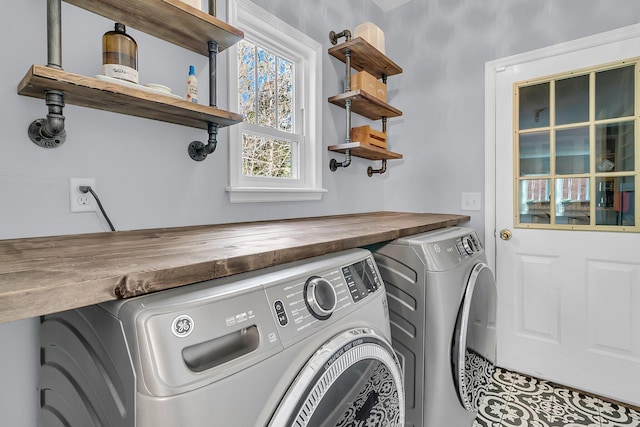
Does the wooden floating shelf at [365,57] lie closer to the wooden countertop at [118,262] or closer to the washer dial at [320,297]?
the wooden countertop at [118,262]

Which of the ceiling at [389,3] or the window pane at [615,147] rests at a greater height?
the ceiling at [389,3]

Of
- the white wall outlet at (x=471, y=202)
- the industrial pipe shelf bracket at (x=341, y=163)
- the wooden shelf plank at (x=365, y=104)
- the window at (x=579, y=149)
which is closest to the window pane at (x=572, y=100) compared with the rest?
the window at (x=579, y=149)

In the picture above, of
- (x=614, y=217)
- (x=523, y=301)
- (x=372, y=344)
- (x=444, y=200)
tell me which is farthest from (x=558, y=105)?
(x=372, y=344)

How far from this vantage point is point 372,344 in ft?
2.67

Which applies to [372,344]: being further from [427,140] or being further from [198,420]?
[427,140]

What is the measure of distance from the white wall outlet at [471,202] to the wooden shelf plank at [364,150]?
0.55 metres

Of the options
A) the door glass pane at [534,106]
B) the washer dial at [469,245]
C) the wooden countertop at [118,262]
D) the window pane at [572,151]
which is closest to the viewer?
the wooden countertop at [118,262]

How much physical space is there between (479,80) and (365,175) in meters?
1.01

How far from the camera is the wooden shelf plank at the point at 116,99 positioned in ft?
2.78

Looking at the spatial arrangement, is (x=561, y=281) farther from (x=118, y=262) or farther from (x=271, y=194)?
(x=118, y=262)

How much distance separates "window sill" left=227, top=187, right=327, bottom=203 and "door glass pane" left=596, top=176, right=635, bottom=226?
1591 millimetres

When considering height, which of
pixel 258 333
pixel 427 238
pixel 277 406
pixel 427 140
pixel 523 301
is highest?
pixel 427 140

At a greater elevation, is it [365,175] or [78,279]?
[365,175]

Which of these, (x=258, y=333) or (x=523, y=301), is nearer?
(x=258, y=333)
